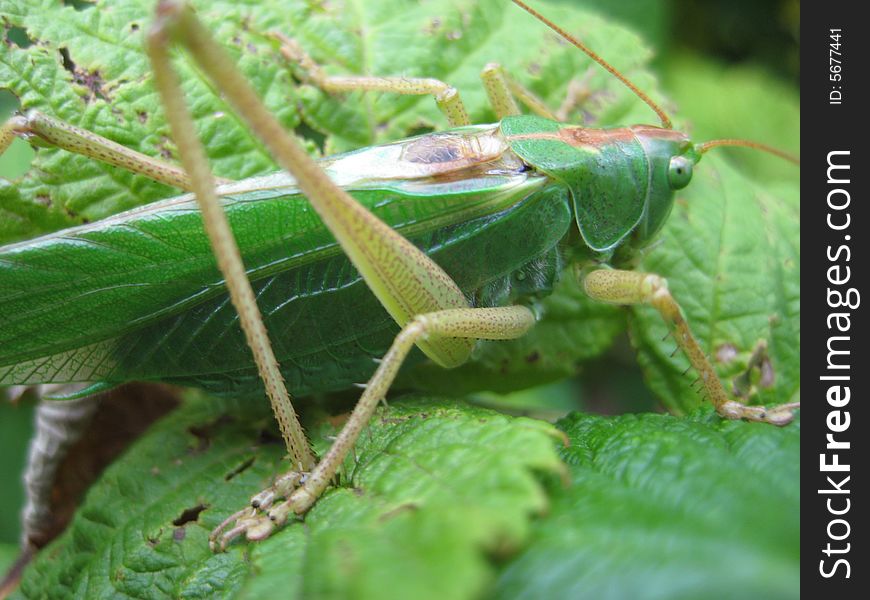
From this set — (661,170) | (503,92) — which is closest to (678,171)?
(661,170)

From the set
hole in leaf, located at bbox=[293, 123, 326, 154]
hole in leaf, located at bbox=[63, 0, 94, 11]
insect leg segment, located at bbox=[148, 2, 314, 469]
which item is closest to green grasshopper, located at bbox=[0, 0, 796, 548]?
insect leg segment, located at bbox=[148, 2, 314, 469]

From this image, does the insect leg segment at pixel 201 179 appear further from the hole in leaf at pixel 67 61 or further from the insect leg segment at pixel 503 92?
the insect leg segment at pixel 503 92

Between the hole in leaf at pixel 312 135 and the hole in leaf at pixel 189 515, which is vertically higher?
the hole in leaf at pixel 312 135

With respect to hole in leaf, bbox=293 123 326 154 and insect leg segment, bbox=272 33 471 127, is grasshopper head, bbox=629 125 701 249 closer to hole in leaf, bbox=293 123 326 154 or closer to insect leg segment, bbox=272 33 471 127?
insect leg segment, bbox=272 33 471 127

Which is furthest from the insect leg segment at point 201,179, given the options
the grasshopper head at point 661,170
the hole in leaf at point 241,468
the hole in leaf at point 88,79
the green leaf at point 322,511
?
the grasshopper head at point 661,170
